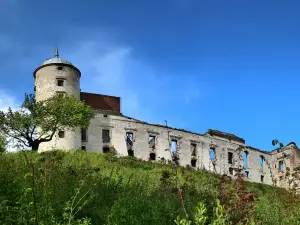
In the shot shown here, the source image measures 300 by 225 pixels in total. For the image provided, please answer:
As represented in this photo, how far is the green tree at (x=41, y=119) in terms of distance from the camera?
1481 inches

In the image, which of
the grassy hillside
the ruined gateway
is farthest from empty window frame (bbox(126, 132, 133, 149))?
the grassy hillside

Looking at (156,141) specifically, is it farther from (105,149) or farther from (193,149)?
(105,149)

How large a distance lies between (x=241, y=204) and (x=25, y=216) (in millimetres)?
2561

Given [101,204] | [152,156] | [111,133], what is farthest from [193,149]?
[101,204]

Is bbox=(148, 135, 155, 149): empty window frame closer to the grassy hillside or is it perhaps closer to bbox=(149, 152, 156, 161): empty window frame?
bbox=(149, 152, 156, 161): empty window frame

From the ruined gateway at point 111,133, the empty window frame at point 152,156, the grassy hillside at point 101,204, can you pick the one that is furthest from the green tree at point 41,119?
the grassy hillside at point 101,204

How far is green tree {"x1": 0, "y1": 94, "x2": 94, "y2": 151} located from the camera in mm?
37625

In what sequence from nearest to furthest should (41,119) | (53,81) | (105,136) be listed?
(41,119) → (53,81) → (105,136)

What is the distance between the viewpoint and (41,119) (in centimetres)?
3819

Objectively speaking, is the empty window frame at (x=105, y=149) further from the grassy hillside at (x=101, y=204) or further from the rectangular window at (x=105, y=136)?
the grassy hillside at (x=101, y=204)

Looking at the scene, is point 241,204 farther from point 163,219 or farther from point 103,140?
point 103,140

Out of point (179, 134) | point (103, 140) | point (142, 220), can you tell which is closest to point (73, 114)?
point (103, 140)

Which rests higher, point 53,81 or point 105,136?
point 53,81

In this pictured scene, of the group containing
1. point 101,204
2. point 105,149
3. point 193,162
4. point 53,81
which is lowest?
point 101,204
